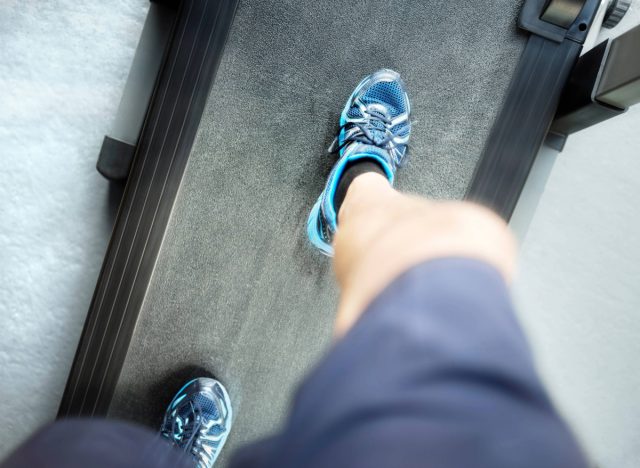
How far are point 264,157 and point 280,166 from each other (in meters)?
0.04

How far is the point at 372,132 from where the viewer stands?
1.02m

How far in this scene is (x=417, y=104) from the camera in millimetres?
1041

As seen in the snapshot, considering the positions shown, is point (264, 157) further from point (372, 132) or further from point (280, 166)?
point (372, 132)

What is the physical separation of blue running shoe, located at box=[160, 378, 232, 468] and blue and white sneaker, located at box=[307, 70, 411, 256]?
38cm

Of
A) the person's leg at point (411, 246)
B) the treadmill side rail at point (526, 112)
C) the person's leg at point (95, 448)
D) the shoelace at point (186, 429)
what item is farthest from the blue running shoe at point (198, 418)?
the treadmill side rail at point (526, 112)

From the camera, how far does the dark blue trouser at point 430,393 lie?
0.33 meters

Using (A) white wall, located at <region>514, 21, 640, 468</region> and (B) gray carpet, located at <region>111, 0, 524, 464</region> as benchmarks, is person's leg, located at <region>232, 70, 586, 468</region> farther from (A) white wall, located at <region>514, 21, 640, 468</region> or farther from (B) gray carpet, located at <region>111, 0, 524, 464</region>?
(A) white wall, located at <region>514, 21, 640, 468</region>

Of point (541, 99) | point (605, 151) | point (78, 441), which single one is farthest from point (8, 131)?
point (605, 151)

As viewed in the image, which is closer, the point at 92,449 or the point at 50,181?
the point at 92,449

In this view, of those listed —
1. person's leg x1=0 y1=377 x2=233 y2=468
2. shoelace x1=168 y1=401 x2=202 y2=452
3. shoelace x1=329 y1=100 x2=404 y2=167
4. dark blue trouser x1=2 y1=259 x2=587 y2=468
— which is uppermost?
shoelace x1=329 y1=100 x2=404 y2=167

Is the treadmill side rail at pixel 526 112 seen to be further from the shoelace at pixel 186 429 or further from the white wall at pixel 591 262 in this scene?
the shoelace at pixel 186 429

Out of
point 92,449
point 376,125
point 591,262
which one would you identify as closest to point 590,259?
point 591,262

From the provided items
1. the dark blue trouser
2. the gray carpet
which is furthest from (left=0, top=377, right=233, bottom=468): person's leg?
the gray carpet

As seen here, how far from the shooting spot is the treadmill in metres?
1.00
